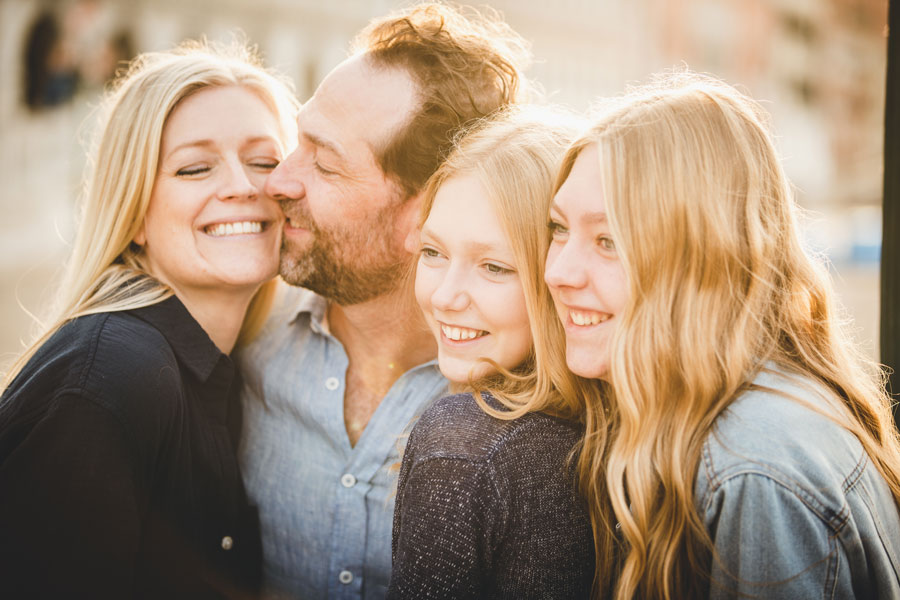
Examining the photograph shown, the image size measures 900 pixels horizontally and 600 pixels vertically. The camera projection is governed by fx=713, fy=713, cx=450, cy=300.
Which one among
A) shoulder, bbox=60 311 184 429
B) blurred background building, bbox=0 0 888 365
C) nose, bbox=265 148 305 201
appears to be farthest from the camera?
blurred background building, bbox=0 0 888 365

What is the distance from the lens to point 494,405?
6.43 ft

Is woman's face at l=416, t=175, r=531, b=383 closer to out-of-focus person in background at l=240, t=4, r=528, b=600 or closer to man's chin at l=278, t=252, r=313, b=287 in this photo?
out-of-focus person in background at l=240, t=4, r=528, b=600

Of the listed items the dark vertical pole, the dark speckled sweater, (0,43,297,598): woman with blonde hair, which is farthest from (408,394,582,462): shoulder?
the dark vertical pole

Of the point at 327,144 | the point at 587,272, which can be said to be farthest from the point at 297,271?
the point at 587,272

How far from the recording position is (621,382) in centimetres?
186

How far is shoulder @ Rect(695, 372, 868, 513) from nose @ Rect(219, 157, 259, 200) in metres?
1.92

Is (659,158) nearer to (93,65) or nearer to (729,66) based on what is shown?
(93,65)

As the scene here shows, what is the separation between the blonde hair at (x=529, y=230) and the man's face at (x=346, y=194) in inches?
25.2

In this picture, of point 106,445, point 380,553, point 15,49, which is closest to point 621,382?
point 380,553

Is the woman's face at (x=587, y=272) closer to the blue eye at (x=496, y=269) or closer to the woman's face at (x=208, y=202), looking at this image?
the blue eye at (x=496, y=269)

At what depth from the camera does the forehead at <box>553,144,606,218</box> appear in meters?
1.91

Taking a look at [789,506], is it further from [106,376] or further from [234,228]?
[234,228]

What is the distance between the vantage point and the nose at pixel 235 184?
2750mm

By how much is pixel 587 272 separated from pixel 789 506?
75 centimetres
